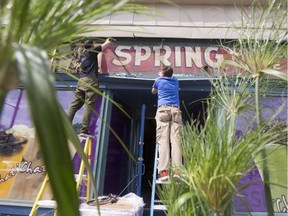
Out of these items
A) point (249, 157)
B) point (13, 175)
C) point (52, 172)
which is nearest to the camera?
point (52, 172)

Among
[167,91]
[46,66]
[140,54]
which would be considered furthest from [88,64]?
[46,66]

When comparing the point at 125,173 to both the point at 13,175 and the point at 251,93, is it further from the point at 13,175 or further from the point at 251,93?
the point at 251,93

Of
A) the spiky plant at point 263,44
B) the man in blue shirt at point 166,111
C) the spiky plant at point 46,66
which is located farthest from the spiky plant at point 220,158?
the man in blue shirt at point 166,111

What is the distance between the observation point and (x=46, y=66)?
1.81 ft

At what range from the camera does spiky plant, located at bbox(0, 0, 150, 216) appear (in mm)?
483

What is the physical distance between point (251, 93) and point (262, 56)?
26cm

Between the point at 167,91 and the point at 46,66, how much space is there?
4.35 meters

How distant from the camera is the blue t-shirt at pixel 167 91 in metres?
4.83

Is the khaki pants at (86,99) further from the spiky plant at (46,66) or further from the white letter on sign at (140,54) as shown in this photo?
the spiky plant at (46,66)

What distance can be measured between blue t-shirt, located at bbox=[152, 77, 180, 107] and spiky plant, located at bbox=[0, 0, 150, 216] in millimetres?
3999

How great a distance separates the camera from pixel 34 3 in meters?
0.77

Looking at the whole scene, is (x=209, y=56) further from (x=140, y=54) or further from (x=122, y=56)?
(x=122, y=56)

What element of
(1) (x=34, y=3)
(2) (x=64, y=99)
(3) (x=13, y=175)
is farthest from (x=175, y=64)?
(1) (x=34, y=3)

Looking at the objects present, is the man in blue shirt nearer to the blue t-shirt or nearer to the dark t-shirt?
the blue t-shirt
